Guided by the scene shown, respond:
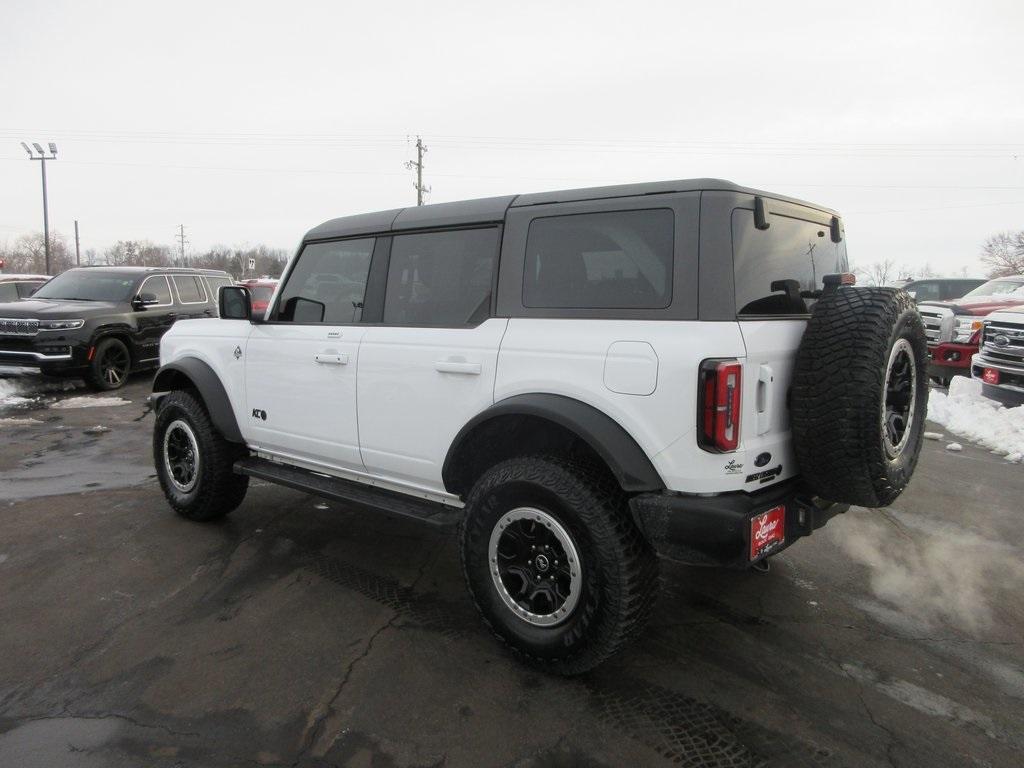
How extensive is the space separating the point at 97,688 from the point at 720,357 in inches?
112

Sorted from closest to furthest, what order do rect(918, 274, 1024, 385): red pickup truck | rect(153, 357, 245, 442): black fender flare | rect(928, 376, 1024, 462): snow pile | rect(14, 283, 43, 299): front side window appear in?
rect(153, 357, 245, 442): black fender flare
rect(928, 376, 1024, 462): snow pile
rect(918, 274, 1024, 385): red pickup truck
rect(14, 283, 43, 299): front side window

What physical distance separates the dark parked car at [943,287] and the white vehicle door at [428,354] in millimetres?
13026

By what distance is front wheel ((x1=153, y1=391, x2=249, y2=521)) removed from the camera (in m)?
4.47

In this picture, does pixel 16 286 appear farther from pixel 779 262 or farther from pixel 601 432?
pixel 779 262

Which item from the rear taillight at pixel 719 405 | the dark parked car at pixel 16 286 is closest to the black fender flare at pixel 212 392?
the rear taillight at pixel 719 405

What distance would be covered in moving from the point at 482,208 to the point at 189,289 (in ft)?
34.0

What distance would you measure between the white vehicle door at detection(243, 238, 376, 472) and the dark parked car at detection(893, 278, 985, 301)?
42.9 ft

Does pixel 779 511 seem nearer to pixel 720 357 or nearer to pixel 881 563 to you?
pixel 720 357

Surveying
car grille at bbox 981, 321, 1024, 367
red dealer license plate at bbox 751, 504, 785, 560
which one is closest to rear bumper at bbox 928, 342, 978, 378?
car grille at bbox 981, 321, 1024, 367

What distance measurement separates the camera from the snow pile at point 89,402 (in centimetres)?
916

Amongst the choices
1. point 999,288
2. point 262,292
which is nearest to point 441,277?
point 262,292

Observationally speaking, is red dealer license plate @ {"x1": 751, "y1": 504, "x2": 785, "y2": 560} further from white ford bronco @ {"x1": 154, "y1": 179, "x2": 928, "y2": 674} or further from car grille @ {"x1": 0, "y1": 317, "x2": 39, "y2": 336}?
car grille @ {"x1": 0, "y1": 317, "x2": 39, "y2": 336}

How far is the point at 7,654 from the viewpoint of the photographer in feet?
9.84

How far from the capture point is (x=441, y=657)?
2.97 metres
